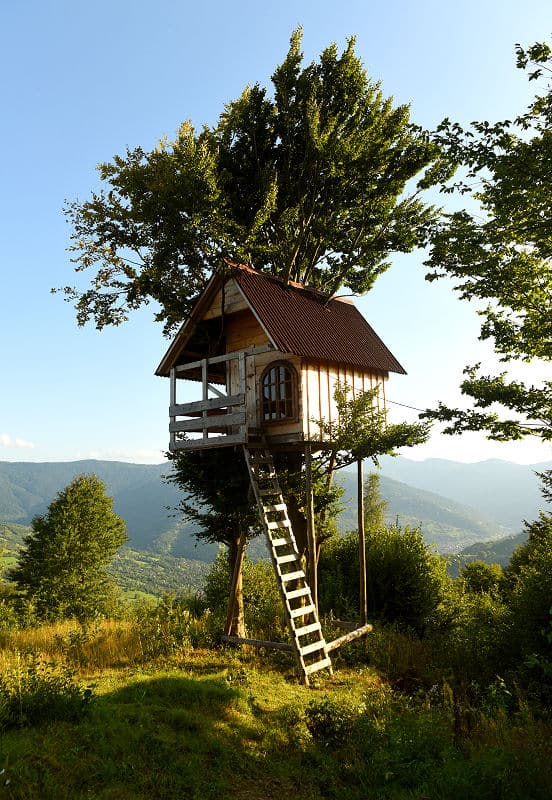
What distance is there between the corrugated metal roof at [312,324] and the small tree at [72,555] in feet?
106

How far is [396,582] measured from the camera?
64.0ft

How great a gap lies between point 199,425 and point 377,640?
336 inches

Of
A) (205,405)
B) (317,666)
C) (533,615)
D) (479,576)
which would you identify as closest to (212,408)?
(205,405)

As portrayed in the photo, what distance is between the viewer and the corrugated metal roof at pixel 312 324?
13586 millimetres

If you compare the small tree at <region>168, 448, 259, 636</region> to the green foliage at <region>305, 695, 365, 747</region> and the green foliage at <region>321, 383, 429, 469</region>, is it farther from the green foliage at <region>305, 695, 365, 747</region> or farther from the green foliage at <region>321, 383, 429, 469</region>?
the green foliage at <region>305, 695, 365, 747</region>

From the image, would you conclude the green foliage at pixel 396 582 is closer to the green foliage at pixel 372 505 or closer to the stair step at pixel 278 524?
the stair step at pixel 278 524

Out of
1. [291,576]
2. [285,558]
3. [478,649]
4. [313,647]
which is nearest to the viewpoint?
[313,647]

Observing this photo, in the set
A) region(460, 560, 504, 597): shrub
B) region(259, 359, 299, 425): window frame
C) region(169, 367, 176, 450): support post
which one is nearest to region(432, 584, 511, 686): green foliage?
region(259, 359, 299, 425): window frame

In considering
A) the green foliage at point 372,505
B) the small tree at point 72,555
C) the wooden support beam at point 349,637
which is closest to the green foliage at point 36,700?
the wooden support beam at point 349,637

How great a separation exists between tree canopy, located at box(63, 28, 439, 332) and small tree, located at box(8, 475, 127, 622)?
92.2ft

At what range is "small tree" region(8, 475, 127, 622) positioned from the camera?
129ft

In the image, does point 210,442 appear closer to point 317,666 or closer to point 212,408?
point 212,408

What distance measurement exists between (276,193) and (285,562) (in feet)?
41.8

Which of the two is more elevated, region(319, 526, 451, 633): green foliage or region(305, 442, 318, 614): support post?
region(305, 442, 318, 614): support post
